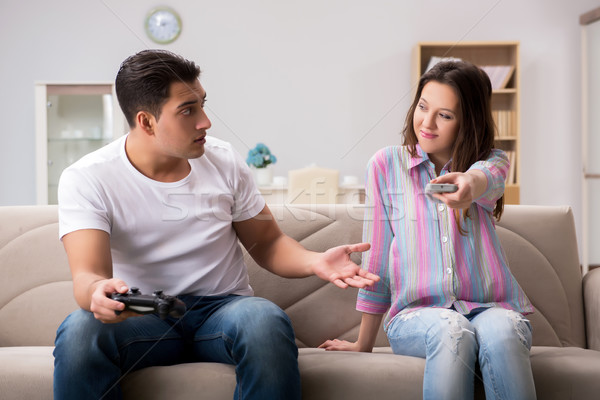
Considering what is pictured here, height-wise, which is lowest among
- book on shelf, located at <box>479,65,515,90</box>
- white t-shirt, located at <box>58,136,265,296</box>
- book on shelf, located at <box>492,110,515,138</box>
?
white t-shirt, located at <box>58,136,265,296</box>

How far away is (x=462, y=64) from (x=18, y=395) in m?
1.24

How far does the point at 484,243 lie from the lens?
1418 mm

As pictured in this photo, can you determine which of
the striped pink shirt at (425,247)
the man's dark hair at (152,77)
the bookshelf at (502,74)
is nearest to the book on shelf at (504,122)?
the bookshelf at (502,74)

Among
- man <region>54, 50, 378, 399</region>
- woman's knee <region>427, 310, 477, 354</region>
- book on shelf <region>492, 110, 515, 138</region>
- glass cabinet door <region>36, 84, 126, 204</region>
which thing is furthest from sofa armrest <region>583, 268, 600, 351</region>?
glass cabinet door <region>36, 84, 126, 204</region>

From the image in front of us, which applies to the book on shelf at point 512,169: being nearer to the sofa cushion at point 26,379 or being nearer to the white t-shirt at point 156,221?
the white t-shirt at point 156,221

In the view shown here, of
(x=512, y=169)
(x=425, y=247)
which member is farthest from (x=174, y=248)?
(x=512, y=169)

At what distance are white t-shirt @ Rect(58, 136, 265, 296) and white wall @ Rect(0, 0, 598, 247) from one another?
11.2 feet

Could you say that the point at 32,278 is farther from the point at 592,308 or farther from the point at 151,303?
the point at 592,308

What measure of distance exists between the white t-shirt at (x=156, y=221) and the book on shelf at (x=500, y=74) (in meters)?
3.45

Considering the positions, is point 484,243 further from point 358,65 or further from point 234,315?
point 358,65

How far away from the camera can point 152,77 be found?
1.40m

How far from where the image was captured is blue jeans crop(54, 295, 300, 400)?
3.62 ft

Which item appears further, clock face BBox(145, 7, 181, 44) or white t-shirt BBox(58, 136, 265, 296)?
clock face BBox(145, 7, 181, 44)

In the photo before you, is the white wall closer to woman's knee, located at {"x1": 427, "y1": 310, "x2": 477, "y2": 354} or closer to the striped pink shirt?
the striped pink shirt
